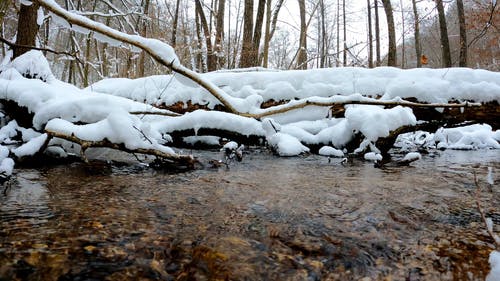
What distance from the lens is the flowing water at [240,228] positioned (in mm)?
1021

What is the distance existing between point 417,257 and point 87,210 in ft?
4.92

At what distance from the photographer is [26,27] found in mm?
5402

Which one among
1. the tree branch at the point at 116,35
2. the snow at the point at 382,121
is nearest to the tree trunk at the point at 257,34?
the snow at the point at 382,121

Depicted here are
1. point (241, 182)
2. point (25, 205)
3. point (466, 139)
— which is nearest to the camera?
point (25, 205)

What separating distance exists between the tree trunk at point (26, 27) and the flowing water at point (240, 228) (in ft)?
13.8

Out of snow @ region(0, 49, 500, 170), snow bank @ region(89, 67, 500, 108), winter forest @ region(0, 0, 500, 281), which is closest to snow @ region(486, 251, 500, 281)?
winter forest @ region(0, 0, 500, 281)

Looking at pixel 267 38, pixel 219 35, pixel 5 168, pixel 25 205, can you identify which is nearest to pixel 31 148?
pixel 5 168

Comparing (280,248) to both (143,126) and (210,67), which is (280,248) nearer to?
(143,126)

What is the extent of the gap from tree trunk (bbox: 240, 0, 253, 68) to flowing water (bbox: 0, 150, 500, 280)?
20.4ft

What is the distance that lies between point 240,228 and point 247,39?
7549 mm

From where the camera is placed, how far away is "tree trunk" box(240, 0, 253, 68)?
8.12m

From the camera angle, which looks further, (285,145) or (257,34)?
(257,34)

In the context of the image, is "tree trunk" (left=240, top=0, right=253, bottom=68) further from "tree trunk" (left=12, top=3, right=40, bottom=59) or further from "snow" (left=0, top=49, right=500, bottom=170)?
"tree trunk" (left=12, top=3, right=40, bottom=59)

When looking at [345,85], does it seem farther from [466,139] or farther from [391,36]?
[391,36]
